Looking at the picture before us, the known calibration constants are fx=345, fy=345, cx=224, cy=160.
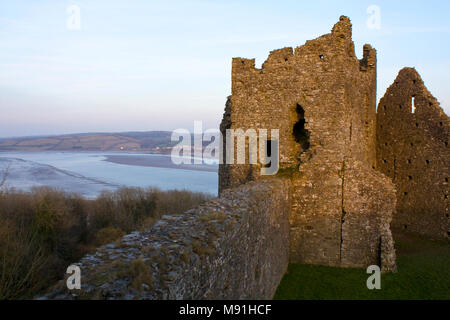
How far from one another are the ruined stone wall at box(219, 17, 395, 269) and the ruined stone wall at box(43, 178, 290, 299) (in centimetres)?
329

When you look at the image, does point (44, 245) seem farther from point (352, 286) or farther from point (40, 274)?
point (352, 286)

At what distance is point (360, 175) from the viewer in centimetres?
1116

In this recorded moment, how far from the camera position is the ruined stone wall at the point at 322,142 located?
1108 cm

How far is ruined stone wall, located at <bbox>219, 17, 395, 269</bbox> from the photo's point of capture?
11.1m

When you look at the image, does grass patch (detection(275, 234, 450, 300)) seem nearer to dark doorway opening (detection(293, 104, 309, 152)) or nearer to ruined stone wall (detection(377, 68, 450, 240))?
ruined stone wall (detection(377, 68, 450, 240))

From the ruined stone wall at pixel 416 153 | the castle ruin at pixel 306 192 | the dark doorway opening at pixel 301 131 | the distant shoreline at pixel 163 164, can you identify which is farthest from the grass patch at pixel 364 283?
the distant shoreline at pixel 163 164

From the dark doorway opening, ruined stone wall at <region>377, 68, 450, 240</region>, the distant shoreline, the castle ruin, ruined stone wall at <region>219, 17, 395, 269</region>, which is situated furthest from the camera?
the distant shoreline

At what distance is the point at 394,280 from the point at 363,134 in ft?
19.5

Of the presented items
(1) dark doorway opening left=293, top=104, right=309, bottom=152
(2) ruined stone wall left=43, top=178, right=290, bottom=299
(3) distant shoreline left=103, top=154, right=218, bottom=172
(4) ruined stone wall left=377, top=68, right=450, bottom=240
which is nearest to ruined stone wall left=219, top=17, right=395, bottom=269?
(1) dark doorway opening left=293, top=104, right=309, bottom=152

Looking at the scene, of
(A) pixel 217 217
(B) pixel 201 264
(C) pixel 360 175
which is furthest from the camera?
(C) pixel 360 175

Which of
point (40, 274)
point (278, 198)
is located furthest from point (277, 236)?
point (40, 274)

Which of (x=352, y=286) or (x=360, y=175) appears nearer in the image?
(x=352, y=286)

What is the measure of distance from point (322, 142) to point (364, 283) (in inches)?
180
